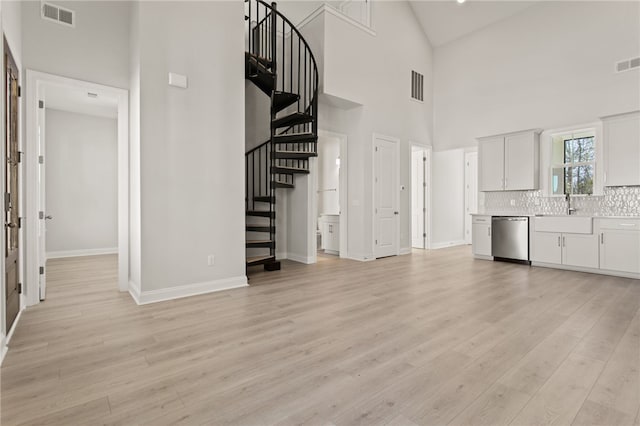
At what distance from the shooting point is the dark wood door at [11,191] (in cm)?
267

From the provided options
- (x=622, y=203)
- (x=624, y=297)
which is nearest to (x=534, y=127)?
(x=622, y=203)

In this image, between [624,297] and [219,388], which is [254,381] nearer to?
[219,388]

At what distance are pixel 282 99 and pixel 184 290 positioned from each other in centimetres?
332

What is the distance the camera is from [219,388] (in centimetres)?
189

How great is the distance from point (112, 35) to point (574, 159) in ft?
24.7

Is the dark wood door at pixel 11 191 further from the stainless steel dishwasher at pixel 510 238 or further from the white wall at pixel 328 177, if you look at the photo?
the stainless steel dishwasher at pixel 510 238

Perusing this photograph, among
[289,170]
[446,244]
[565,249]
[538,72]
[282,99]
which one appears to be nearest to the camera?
[282,99]

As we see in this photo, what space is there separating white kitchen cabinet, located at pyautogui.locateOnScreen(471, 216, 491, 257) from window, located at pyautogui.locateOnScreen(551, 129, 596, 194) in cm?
131

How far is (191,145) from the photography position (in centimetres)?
377

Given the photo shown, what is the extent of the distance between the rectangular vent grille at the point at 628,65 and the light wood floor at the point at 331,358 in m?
3.66

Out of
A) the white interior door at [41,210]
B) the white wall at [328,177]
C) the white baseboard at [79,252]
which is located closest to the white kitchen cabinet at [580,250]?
the white wall at [328,177]

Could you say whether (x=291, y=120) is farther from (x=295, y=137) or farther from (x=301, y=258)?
(x=301, y=258)

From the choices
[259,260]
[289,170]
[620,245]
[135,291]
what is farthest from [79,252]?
[620,245]

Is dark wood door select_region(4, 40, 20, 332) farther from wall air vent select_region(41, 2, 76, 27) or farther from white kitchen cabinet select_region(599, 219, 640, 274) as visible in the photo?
white kitchen cabinet select_region(599, 219, 640, 274)
